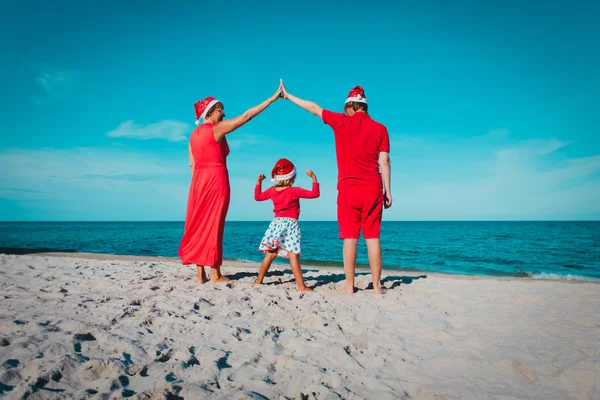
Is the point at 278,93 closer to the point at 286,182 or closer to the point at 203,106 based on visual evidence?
the point at 203,106

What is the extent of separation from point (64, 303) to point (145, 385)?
6.19ft

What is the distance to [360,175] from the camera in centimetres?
399

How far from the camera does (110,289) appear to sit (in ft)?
12.6

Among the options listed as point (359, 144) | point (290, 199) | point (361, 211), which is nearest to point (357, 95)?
point (359, 144)

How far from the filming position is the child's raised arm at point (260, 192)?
4.57 meters

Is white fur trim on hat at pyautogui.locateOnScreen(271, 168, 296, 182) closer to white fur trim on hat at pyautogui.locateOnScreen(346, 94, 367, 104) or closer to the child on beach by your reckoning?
the child on beach

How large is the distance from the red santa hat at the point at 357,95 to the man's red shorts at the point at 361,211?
116 cm

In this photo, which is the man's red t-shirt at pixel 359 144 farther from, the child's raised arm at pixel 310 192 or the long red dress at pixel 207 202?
the long red dress at pixel 207 202

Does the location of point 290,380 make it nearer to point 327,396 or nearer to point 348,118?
point 327,396

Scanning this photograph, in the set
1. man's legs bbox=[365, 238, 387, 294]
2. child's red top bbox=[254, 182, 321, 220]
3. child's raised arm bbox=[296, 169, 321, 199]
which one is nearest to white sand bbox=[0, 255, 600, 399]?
man's legs bbox=[365, 238, 387, 294]

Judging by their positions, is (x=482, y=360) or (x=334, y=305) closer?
(x=482, y=360)

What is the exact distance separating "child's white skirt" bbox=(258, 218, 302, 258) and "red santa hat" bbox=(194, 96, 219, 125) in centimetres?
174

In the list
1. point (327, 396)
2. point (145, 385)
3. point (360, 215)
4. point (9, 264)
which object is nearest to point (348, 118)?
point (360, 215)

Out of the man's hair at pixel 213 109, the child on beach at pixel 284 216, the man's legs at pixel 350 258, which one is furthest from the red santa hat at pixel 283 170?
the man's legs at pixel 350 258
